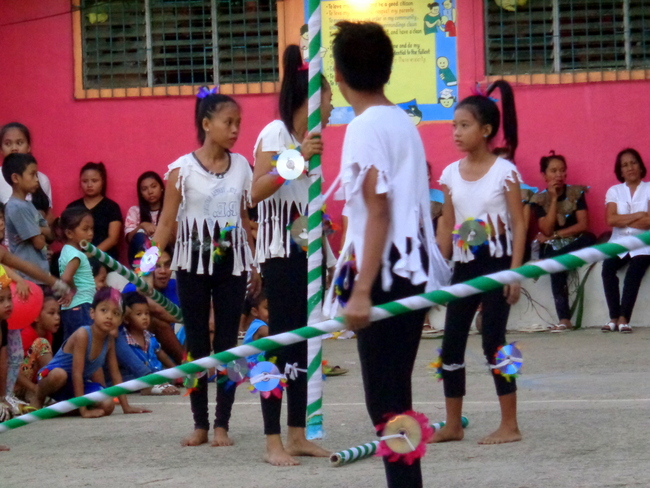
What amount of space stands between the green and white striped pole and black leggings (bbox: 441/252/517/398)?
69cm

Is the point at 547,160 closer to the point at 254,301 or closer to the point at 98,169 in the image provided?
the point at 254,301

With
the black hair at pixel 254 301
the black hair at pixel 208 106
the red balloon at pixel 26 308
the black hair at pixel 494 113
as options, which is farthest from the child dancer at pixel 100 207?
the black hair at pixel 494 113

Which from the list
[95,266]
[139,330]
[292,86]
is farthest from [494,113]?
[95,266]

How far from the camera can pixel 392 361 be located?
3734mm

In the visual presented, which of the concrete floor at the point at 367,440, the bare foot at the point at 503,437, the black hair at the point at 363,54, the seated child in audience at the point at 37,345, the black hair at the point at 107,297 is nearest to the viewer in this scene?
the black hair at the point at 363,54

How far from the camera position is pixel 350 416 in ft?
21.5

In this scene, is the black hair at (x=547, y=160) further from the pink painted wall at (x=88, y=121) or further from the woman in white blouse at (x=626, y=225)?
the woman in white blouse at (x=626, y=225)

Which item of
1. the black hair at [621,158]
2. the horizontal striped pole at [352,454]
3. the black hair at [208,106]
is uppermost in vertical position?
the black hair at [208,106]

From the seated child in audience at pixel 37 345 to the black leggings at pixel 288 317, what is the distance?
2792mm

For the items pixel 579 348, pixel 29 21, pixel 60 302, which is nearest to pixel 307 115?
pixel 60 302

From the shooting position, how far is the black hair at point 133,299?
828 cm

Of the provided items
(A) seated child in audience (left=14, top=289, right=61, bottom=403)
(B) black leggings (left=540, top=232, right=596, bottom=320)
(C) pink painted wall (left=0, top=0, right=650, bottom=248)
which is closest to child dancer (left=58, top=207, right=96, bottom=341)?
(A) seated child in audience (left=14, top=289, right=61, bottom=403)

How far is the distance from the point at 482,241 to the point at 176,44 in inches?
292

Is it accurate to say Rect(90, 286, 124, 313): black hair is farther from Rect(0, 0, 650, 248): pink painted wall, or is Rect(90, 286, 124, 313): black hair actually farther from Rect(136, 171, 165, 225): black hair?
Rect(0, 0, 650, 248): pink painted wall
